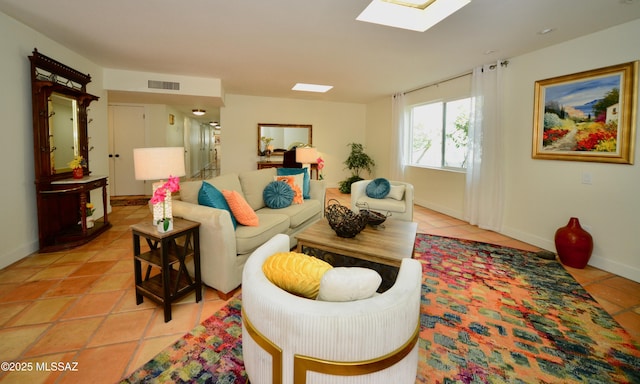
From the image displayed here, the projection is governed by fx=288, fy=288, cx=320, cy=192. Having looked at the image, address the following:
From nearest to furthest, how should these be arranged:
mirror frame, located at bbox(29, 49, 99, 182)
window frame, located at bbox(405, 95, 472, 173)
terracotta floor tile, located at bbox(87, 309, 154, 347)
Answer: terracotta floor tile, located at bbox(87, 309, 154, 347), mirror frame, located at bbox(29, 49, 99, 182), window frame, located at bbox(405, 95, 472, 173)

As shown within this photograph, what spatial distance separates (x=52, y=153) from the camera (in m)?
3.46

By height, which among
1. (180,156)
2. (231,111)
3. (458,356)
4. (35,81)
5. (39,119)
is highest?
(231,111)

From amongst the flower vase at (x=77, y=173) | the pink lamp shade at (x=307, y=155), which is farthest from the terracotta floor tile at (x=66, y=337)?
the pink lamp shade at (x=307, y=155)

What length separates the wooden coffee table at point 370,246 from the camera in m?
2.14

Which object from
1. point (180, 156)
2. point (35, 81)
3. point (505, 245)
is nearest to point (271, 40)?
point (180, 156)

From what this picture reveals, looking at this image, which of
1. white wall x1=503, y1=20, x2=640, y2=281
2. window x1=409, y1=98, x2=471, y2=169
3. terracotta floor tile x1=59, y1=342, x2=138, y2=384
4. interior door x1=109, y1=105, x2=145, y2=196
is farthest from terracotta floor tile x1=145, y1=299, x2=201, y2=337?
interior door x1=109, y1=105, x2=145, y2=196

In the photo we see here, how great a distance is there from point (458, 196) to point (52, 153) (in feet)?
19.6

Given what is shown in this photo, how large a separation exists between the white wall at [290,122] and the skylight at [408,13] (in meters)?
4.83

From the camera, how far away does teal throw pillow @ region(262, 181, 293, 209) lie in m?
3.47

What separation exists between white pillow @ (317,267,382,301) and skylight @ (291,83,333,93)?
5474 mm

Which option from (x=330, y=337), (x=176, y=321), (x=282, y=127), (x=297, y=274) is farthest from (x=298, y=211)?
(x=282, y=127)

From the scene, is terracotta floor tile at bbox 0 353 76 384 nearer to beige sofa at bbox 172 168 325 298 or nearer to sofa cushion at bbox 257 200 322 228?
beige sofa at bbox 172 168 325 298

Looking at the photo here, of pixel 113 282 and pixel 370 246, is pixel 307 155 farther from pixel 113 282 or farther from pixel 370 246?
pixel 113 282

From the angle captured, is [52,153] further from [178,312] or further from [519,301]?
[519,301]
